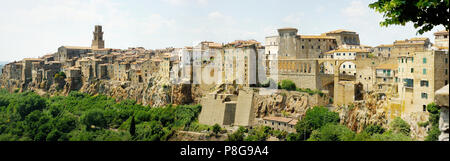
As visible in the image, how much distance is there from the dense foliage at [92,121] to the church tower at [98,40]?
24.3 metres

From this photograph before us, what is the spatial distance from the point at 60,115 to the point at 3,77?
3024 cm

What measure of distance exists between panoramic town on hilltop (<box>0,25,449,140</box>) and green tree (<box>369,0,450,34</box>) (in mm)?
11785

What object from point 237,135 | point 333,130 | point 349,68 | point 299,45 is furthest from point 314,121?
point 299,45

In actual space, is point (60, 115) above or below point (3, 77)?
below

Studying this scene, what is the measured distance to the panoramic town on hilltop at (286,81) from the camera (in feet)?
59.2

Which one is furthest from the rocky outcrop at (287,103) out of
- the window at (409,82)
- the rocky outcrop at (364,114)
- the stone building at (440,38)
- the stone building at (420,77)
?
the stone building at (440,38)

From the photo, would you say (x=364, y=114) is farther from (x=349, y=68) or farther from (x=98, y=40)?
(x=98, y=40)

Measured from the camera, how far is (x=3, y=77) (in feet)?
181

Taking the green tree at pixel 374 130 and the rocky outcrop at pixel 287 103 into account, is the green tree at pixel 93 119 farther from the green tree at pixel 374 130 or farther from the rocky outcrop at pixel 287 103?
the green tree at pixel 374 130

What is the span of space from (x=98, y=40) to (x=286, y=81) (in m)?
44.0

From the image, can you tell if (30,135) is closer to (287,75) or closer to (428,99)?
(287,75)

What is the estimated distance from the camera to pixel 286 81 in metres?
26.5

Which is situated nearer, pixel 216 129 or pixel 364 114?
pixel 364 114
